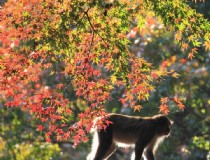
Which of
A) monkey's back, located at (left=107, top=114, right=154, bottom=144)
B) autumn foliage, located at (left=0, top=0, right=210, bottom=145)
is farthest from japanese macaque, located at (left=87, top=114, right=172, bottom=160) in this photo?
autumn foliage, located at (left=0, top=0, right=210, bottom=145)

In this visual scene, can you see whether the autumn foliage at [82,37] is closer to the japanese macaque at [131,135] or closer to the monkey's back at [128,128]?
the japanese macaque at [131,135]

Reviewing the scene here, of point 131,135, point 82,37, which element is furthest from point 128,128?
point 82,37

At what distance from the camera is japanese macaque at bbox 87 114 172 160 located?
11461 millimetres

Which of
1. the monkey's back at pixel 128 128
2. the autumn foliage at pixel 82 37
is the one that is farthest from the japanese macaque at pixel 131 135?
the autumn foliage at pixel 82 37

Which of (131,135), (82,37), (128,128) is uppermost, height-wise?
(82,37)

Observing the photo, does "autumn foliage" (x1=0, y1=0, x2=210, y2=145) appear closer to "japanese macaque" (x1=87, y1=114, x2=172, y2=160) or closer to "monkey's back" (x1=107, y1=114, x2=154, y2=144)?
"japanese macaque" (x1=87, y1=114, x2=172, y2=160)

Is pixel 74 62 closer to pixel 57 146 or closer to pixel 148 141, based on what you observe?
pixel 148 141

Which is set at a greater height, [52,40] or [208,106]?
[52,40]

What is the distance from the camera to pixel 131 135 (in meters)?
A: 11.8

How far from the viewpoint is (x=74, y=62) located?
9.56 meters

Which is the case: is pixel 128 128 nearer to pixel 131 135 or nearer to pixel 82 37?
pixel 131 135

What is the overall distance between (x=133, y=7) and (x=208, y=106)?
11.4m

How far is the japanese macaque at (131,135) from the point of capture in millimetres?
11461

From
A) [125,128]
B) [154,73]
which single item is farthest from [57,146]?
[154,73]
